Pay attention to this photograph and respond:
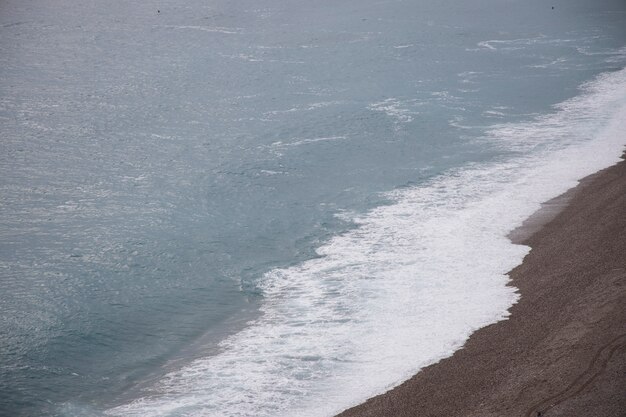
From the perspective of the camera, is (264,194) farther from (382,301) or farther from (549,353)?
(549,353)

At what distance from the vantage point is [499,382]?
55.9 ft

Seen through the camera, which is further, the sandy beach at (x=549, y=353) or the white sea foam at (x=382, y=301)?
the white sea foam at (x=382, y=301)

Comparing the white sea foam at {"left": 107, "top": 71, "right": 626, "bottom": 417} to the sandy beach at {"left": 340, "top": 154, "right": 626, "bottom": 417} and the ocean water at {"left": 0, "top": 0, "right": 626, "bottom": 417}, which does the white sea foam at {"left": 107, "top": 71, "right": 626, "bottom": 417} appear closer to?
the ocean water at {"left": 0, "top": 0, "right": 626, "bottom": 417}

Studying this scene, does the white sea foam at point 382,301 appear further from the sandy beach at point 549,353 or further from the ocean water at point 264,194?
the sandy beach at point 549,353

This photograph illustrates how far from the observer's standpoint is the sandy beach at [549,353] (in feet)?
51.8

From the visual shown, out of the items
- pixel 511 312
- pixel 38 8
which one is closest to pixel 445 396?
pixel 511 312

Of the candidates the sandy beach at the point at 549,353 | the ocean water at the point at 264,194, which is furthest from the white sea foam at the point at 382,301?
the sandy beach at the point at 549,353

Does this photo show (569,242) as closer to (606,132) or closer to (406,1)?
(606,132)

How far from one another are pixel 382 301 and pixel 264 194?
11422mm

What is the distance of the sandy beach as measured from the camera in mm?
15797

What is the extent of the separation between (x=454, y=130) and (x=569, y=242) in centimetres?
1773

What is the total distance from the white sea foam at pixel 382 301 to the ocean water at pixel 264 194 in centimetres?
8

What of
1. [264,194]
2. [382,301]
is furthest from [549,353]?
[264,194]

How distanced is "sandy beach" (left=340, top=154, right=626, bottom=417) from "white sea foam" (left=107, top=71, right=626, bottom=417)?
716 mm
